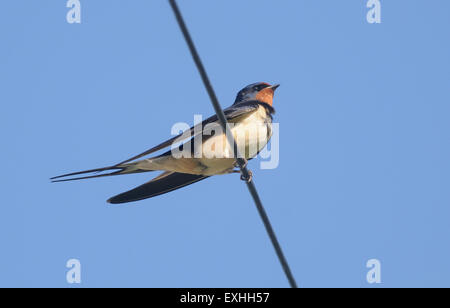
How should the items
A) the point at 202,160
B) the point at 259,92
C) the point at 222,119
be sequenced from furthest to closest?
1. the point at 259,92
2. the point at 202,160
3. the point at 222,119

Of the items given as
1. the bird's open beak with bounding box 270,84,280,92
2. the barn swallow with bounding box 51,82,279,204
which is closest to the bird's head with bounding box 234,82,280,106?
the bird's open beak with bounding box 270,84,280,92

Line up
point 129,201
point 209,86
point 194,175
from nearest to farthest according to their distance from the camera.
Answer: point 209,86
point 129,201
point 194,175

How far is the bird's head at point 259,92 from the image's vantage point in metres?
5.92

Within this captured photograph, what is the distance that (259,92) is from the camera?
233 inches

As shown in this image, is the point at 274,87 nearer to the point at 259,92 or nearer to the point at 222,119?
the point at 259,92

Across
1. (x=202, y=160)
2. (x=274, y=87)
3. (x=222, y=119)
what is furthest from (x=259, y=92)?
(x=222, y=119)

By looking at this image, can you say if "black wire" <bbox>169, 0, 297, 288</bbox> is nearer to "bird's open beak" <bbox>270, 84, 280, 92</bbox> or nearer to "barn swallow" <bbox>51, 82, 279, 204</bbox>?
"barn swallow" <bbox>51, 82, 279, 204</bbox>
